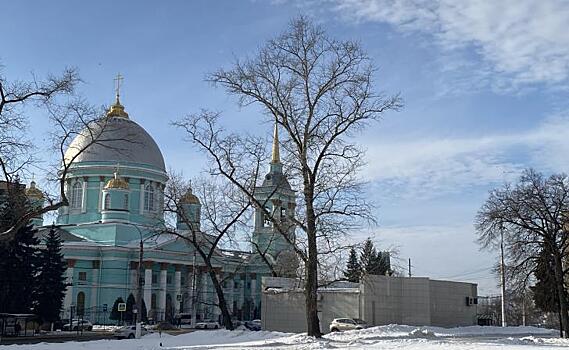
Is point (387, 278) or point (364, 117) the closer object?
point (364, 117)

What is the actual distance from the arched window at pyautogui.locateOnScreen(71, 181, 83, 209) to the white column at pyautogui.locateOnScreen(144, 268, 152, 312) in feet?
36.0

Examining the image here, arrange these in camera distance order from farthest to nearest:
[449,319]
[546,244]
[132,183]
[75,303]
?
[132,183]
[75,303]
[449,319]
[546,244]

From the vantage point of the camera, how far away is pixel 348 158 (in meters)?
31.8

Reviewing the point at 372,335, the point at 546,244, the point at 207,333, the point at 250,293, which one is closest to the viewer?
the point at 372,335

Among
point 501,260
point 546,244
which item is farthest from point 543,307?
point 546,244

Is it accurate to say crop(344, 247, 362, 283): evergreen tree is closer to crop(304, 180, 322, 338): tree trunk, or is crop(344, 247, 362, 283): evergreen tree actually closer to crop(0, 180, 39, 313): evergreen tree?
crop(304, 180, 322, 338): tree trunk

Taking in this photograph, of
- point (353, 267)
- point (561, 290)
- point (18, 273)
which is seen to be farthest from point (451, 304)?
point (18, 273)

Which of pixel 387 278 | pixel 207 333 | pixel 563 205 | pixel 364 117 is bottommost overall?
pixel 207 333

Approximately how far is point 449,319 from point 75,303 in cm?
4162

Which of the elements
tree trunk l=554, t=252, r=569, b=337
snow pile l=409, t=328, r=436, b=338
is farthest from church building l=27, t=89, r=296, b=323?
snow pile l=409, t=328, r=436, b=338

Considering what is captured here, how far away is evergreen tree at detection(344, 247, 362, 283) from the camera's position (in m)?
33.6

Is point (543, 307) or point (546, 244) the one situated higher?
point (546, 244)

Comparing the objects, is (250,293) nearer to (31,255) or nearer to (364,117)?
(31,255)

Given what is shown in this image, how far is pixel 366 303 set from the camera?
134 ft
